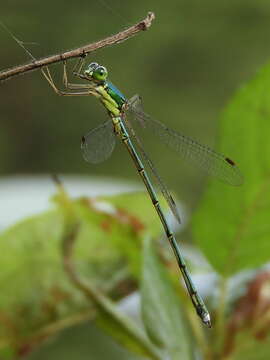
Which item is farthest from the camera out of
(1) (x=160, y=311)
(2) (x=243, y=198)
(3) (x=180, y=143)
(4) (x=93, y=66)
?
(3) (x=180, y=143)

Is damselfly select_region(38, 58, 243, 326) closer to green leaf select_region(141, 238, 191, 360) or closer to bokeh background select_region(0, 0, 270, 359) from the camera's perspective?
green leaf select_region(141, 238, 191, 360)

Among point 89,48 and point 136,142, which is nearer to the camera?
point 89,48

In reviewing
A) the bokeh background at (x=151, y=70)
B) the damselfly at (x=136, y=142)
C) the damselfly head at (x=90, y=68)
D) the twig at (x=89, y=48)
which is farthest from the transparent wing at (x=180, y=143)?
the bokeh background at (x=151, y=70)

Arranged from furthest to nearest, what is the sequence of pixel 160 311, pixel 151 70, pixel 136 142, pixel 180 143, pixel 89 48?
pixel 151 70 → pixel 180 143 → pixel 136 142 → pixel 160 311 → pixel 89 48

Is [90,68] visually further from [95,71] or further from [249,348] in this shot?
[249,348]

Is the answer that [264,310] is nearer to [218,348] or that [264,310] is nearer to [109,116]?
[218,348]

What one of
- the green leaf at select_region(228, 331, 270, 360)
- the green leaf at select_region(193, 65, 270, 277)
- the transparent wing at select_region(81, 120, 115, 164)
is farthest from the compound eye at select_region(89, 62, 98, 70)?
the green leaf at select_region(228, 331, 270, 360)

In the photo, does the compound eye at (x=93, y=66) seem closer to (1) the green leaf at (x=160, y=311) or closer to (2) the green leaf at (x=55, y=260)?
(2) the green leaf at (x=55, y=260)

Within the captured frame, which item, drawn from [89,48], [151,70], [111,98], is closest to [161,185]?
[111,98]
